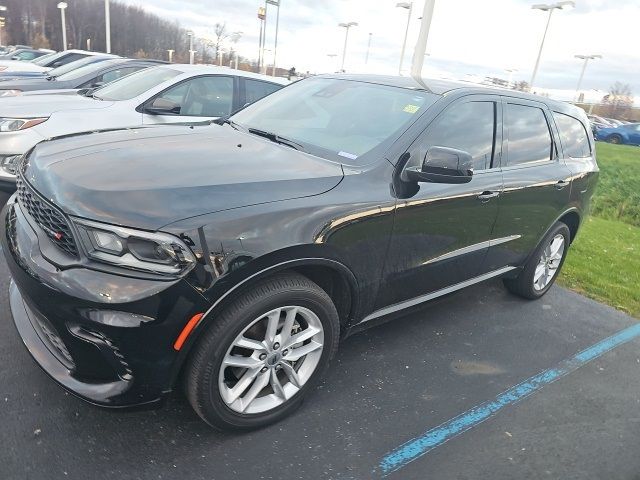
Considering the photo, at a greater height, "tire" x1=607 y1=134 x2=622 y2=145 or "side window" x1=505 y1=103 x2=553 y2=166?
"side window" x1=505 y1=103 x2=553 y2=166

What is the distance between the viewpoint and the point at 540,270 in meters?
4.54

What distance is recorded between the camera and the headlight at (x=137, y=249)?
6.56 ft

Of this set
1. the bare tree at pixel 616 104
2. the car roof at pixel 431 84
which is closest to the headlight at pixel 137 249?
the car roof at pixel 431 84

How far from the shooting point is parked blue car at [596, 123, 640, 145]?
30531mm

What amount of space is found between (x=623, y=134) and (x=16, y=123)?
34.2 metres

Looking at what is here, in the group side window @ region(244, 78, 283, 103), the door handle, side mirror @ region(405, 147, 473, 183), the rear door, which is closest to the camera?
side mirror @ region(405, 147, 473, 183)

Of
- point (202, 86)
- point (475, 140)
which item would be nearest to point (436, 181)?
point (475, 140)

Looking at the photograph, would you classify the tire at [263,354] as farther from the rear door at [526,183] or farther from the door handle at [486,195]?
the rear door at [526,183]

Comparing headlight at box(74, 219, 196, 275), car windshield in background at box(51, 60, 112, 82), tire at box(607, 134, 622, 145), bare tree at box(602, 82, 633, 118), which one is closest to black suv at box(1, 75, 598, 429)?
headlight at box(74, 219, 196, 275)

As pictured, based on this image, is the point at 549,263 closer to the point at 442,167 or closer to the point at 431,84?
the point at 431,84

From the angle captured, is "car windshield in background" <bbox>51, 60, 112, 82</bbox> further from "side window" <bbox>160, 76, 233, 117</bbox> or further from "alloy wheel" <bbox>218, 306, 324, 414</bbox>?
"alloy wheel" <bbox>218, 306, 324, 414</bbox>

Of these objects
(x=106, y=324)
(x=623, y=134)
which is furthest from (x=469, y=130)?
(x=623, y=134)

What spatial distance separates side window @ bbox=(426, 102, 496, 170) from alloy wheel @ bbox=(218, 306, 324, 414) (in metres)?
1.35

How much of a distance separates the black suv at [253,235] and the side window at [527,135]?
3cm
